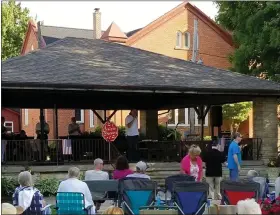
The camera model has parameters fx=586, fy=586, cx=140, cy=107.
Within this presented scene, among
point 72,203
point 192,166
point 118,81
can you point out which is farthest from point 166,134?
point 72,203

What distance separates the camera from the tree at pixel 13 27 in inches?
1635

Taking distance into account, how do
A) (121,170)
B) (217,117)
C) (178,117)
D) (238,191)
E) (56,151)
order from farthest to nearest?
(178,117) → (217,117) → (56,151) → (121,170) → (238,191)

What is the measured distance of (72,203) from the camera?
9141mm

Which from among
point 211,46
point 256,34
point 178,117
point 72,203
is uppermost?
point 211,46

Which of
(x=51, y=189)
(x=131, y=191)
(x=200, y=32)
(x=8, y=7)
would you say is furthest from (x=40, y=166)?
(x=8, y=7)

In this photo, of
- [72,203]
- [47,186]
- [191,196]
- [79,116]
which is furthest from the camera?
[79,116]

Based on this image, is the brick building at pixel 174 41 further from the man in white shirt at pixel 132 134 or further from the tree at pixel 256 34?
the man in white shirt at pixel 132 134

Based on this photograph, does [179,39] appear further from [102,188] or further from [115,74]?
[102,188]

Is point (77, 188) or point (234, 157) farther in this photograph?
point (234, 157)

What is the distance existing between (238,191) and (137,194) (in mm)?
1703

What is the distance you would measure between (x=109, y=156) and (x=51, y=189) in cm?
257

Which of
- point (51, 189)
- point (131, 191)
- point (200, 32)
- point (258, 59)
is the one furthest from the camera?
point (200, 32)

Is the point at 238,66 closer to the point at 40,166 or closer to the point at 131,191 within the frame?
the point at 40,166

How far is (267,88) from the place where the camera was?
1773cm
